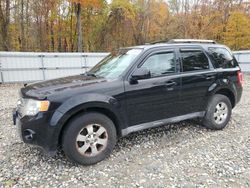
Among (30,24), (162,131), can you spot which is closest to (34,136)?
(162,131)

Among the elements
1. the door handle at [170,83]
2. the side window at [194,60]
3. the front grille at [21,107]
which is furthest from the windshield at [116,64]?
the front grille at [21,107]

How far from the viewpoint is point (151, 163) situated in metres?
3.46

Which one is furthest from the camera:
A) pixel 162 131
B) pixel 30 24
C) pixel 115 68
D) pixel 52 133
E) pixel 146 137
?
pixel 30 24

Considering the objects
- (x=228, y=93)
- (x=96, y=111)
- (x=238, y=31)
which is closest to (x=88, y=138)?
(x=96, y=111)

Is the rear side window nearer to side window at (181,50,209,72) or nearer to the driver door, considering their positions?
side window at (181,50,209,72)

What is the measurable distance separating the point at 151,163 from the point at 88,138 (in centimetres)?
104

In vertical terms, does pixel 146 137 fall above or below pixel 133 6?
below

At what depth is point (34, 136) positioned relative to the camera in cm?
315

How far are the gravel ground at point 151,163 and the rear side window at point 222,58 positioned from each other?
1.42 m

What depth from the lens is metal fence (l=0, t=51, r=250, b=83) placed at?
36.9 ft

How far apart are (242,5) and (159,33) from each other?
1035 cm

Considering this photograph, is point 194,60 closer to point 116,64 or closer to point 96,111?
point 116,64

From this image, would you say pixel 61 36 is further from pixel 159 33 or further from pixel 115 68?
pixel 115 68

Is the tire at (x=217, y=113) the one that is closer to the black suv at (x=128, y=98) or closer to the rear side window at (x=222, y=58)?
the black suv at (x=128, y=98)
